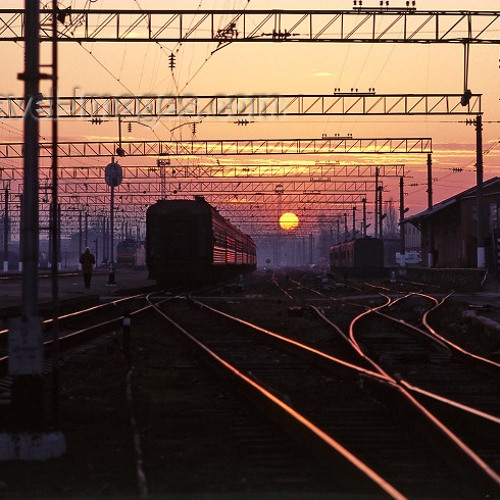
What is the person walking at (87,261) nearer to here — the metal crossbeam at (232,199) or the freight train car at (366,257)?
the freight train car at (366,257)

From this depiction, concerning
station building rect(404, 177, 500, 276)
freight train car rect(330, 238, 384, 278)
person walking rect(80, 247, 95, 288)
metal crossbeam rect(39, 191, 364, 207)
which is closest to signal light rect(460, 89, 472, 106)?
person walking rect(80, 247, 95, 288)

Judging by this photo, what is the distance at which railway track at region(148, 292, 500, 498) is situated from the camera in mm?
6176

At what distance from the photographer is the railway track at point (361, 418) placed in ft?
20.3

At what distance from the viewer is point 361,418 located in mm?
8500

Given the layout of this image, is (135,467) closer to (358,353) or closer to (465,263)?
(358,353)

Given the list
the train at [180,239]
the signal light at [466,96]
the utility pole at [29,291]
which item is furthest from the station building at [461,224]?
the utility pole at [29,291]

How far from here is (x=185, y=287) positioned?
4356 centimetres

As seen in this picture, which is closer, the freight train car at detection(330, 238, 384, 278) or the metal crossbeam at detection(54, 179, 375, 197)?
the freight train car at detection(330, 238, 384, 278)

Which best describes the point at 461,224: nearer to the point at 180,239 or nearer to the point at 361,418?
the point at 180,239

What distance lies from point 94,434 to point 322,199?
9202 centimetres

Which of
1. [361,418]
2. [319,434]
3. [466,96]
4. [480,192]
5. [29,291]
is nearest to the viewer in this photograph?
[319,434]

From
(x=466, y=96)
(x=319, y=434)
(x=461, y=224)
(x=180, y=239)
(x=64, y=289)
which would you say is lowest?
(x=319, y=434)

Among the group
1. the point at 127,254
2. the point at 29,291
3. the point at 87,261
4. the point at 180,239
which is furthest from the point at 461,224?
the point at 29,291

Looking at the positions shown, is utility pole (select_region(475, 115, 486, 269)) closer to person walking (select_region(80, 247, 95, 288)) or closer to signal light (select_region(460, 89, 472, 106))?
signal light (select_region(460, 89, 472, 106))
